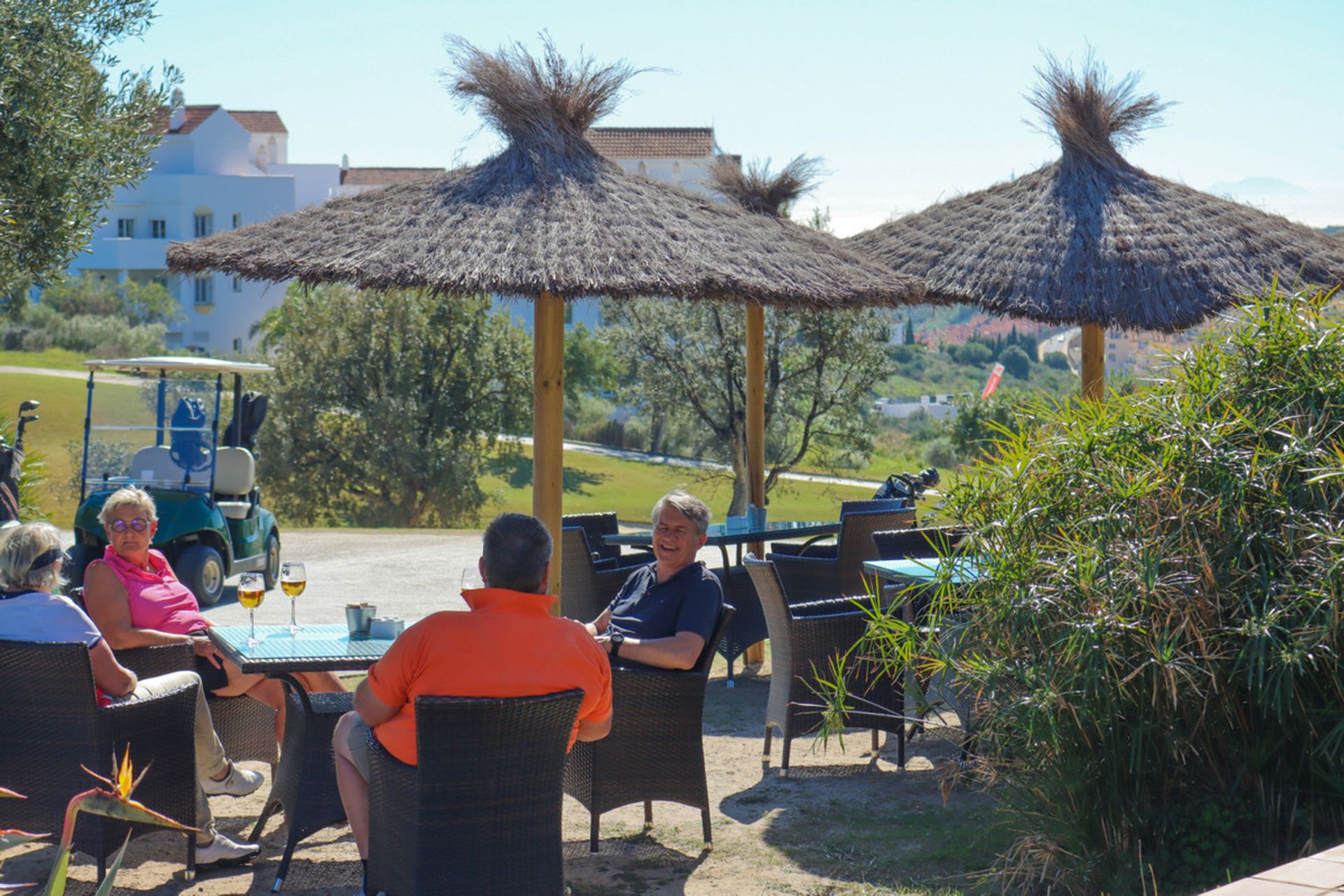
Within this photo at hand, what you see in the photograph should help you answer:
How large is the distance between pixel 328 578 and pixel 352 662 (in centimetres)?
790

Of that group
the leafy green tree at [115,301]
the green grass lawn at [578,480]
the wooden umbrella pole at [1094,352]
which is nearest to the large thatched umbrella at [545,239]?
the wooden umbrella pole at [1094,352]

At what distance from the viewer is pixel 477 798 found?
3.15 m

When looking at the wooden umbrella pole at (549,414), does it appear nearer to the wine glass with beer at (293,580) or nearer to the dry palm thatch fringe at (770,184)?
the dry palm thatch fringe at (770,184)

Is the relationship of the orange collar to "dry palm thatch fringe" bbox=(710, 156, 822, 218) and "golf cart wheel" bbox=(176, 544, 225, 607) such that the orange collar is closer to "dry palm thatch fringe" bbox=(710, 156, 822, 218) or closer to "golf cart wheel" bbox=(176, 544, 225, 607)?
"dry palm thatch fringe" bbox=(710, 156, 822, 218)

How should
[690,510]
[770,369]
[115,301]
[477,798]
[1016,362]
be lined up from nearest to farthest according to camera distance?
[477,798], [690,510], [770,369], [115,301], [1016,362]

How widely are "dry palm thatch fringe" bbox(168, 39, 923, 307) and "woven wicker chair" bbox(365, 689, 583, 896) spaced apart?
3745 millimetres

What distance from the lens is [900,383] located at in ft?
272

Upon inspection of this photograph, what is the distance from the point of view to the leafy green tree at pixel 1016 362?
85.2 m

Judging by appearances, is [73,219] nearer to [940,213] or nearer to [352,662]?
[352,662]

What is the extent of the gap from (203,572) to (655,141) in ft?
171

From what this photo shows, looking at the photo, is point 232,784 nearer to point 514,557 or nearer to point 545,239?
point 514,557

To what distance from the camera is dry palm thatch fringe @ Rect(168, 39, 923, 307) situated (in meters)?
6.75

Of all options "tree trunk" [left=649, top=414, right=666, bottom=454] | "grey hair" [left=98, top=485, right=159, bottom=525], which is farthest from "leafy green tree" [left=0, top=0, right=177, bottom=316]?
"tree trunk" [left=649, top=414, right=666, bottom=454]

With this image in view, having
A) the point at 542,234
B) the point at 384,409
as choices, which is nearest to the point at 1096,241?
the point at 542,234
